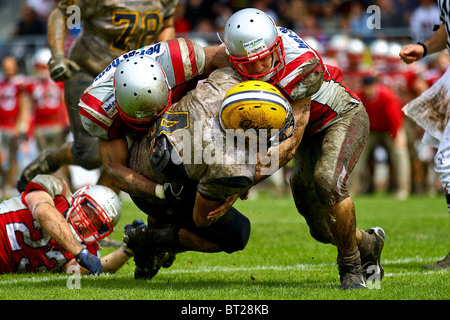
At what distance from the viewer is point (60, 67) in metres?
5.76

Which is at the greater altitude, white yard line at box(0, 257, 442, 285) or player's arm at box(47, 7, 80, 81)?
player's arm at box(47, 7, 80, 81)

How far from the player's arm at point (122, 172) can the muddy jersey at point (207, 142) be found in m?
0.08

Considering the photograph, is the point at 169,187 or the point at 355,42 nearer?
the point at 169,187

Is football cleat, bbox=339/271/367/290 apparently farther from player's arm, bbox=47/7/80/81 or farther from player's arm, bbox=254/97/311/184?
player's arm, bbox=47/7/80/81

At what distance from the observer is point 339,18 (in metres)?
14.1

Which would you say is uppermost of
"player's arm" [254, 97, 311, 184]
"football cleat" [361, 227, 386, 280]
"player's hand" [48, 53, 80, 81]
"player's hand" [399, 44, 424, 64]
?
"player's arm" [254, 97, 311, 184]

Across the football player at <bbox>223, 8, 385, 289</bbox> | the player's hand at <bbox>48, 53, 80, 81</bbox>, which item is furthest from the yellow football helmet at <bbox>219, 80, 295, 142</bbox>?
the player's hand at <bbox>48, 53, 80, 81</bbox>

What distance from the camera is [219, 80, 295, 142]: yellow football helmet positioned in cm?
368

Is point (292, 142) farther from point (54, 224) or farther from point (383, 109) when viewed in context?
point (383, 109)

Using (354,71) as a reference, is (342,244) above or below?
above
